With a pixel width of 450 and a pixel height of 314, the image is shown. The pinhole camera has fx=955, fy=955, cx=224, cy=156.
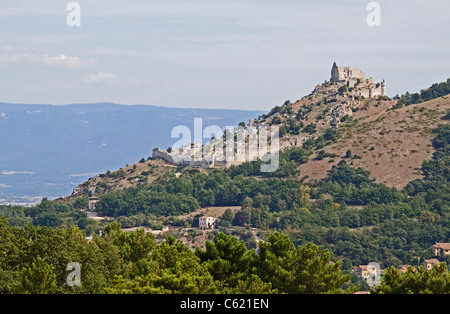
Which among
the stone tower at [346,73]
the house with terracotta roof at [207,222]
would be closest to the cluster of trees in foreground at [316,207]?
the house with terracotta roof at [207,222]

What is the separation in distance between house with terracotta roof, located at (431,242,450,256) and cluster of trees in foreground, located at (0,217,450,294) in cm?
6368

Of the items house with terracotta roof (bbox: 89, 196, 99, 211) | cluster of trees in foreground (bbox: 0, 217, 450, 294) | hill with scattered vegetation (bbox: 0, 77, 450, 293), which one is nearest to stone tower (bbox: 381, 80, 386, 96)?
hill with scattered vegetation (bbox: 0, 77, 450, 293)

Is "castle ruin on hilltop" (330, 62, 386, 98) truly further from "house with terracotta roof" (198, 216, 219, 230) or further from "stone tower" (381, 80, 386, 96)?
"house with terracotta roof" (198, 216, 219, 230)

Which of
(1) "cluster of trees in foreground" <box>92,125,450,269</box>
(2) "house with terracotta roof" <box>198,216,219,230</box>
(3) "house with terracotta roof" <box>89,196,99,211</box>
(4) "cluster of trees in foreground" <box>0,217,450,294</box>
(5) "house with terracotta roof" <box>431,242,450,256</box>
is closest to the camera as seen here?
(4) "cluster of trees in foreground" <box>0,217,450,294</box>

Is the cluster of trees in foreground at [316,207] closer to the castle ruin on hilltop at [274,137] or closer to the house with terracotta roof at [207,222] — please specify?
the house with terracotta roof at [207,222]

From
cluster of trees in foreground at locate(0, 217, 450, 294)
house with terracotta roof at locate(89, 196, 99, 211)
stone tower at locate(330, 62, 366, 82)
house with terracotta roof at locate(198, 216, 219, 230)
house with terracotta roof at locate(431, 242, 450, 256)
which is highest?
stone tower at locate(330, 62, 366, 82)

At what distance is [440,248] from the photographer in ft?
363

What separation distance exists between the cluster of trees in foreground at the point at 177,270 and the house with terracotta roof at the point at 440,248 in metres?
A: 63.7

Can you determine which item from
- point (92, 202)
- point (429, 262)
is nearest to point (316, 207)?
point (429, 262)

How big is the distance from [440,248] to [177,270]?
235 feet

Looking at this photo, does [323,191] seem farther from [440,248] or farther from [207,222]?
[440,248]

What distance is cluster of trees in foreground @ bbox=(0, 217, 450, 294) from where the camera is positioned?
138 ft
